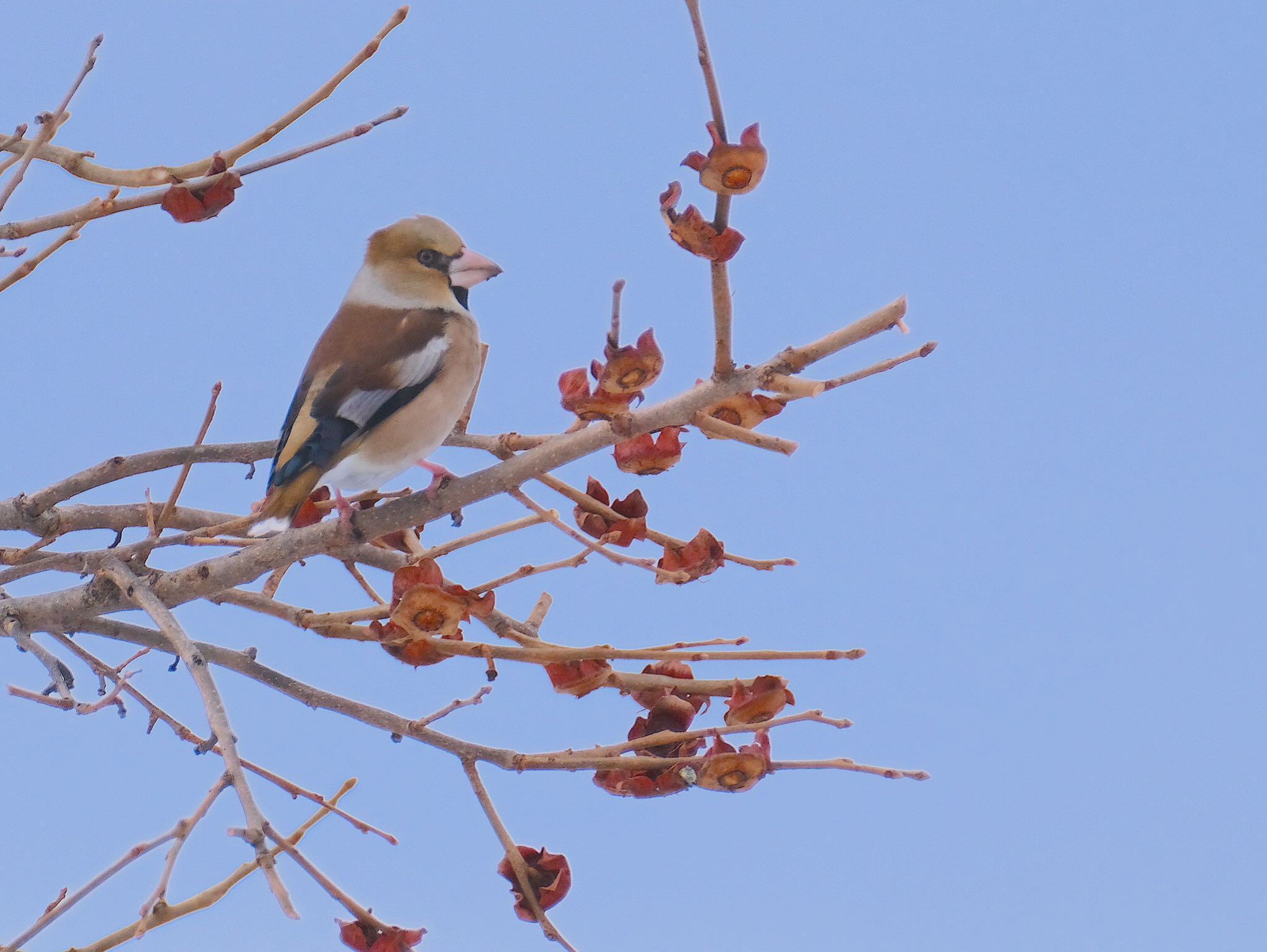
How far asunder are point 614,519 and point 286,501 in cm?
45

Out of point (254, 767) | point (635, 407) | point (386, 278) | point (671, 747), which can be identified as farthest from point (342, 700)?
point (386, 278)

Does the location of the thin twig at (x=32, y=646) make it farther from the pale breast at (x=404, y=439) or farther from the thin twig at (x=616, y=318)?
the thin twig at (x=616, y=318)

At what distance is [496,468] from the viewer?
1361mm

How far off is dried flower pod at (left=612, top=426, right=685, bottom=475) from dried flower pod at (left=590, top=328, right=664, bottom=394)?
0.27 ft

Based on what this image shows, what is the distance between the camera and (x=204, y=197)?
1239 mm

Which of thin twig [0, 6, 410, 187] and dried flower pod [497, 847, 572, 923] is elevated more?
thin twig [0, 6, 410, 187]

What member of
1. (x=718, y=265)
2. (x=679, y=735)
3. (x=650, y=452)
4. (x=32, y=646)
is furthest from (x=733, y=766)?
(x=32, y=646)

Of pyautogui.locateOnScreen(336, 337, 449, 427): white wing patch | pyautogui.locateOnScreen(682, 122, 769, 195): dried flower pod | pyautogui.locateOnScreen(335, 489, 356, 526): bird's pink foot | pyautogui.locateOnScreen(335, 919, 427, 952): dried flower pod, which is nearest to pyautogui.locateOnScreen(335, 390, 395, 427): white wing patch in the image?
pyautogui.locateOnScreen(336, 337, 449, 427): white wing patch

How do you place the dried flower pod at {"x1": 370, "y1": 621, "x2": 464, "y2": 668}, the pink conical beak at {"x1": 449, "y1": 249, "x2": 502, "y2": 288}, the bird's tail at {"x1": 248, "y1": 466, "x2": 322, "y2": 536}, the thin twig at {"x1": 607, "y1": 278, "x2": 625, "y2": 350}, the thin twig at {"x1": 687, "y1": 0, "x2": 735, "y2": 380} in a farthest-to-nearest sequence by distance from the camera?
1. the pink conical beak at {"x1": 449, "y1": 249, "x2": 502, "y2": 288}
2. the bird's tail at {"x1": 248, "y1": 466, "x2": 322, "y2": 536}
3. the dried flower pod at {"x1": 370, "y1": 621, "x2": 464, "y2": 668}
4. the thin twig at {"x1": 607, "y1": 278, "x2": 625, "y2": 350}
5. the thin twig at {"x1": 687, "y1": 0, "x2": 735, "y2": 380}

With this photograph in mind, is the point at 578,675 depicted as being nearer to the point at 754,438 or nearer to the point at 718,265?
the point at 754,438

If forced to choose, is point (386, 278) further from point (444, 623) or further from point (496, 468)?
point (444, 623)

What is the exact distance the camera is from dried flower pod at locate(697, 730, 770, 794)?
4.09 feet

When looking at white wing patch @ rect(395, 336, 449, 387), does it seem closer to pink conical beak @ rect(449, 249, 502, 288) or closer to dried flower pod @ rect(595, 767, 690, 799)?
pink conical beak @ rect(449, 249, 502, 288)

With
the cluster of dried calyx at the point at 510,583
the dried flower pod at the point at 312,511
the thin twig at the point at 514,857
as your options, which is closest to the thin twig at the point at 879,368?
the cluster of dried calyx at the point at 510,583
